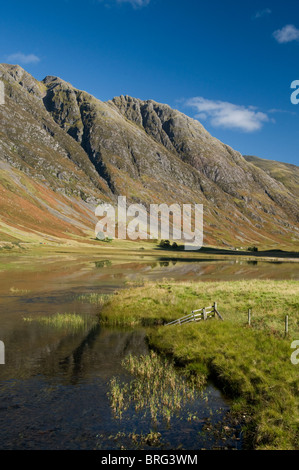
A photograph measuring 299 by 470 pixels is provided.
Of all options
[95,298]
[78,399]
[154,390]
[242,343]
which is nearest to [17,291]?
[95,298]

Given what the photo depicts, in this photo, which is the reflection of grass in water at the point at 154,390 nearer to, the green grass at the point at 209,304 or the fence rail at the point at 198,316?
the fence rail at the point at 198,316

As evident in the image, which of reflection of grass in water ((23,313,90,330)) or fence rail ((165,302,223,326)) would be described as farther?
reflection of grass in water ((23,313,90,330))

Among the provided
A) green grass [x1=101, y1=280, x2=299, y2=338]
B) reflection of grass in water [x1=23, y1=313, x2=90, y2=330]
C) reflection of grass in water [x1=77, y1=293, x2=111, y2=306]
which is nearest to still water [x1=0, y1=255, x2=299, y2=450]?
reflection of grass in water [x1=23, y1=313, x2=90, y2=330]

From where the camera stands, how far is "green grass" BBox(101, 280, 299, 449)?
14.3 metres

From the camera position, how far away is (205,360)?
21219 mm

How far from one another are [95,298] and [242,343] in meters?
24.1

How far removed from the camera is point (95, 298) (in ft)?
141

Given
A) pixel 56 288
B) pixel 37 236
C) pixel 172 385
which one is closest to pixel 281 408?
pixel 172 385

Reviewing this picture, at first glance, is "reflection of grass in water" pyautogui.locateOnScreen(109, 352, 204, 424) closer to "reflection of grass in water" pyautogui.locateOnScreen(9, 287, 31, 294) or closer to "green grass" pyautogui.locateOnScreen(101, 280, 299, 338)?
"green grass" pyautogui.locateOnScreen(101, 280, 299, 338)

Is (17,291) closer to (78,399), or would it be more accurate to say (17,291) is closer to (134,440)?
(78,399)

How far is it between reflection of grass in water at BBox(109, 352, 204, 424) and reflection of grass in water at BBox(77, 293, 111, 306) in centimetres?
1938

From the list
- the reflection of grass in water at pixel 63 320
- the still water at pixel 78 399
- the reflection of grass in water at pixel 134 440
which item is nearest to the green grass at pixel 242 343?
the still water at pixel 78 399

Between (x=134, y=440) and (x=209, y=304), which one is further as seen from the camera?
(x=209, y=304)
